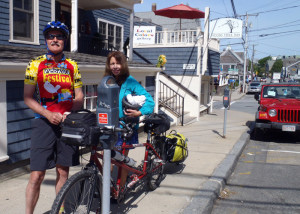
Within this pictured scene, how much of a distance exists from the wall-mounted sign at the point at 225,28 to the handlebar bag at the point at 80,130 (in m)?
12.8

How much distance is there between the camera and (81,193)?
9.02ft

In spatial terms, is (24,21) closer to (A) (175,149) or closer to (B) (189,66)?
(A) (175,149)

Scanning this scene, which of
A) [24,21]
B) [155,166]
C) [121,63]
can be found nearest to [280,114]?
[155,166]

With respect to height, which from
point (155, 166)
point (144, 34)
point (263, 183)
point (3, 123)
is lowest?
point (263, 183)

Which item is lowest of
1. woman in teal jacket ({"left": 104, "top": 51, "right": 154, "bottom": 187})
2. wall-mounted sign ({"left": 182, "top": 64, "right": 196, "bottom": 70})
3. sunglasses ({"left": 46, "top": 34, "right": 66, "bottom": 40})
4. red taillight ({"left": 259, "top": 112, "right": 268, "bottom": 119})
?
red taillight ({"left": 259, "top": 112, "right": 268, "bottom": 119})

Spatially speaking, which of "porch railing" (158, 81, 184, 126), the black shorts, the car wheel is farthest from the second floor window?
the car wheel

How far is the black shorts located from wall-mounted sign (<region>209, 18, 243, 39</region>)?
12718 mm

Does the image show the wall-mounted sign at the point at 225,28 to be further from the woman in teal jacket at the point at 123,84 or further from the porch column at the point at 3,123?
the woman in teal jacket at the point at 123,84

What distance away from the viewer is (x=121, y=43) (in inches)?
575

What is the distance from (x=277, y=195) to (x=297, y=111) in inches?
180

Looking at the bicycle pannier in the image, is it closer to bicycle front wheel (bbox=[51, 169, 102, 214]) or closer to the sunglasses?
bicycle front wheel (bbox=[51, 169, 102, 214])

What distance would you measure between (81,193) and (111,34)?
12.1m

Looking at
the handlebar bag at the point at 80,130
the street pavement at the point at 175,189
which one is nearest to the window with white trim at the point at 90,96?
the street pavement at the point at 175,189

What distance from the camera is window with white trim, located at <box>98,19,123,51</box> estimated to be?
1336 cm
